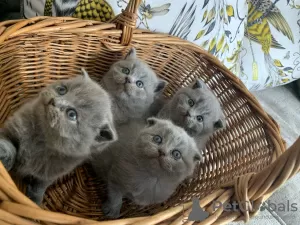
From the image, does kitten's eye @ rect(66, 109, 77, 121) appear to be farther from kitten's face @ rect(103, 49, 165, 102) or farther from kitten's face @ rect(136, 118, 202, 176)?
kitten's face @ rect(103, 49, 165, 102)

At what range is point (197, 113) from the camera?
4.00 feet

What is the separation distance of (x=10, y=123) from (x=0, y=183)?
28cm

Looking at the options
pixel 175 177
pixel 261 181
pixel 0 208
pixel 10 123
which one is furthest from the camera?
pixel 175 177

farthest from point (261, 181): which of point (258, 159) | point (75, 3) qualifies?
point (75, 3)

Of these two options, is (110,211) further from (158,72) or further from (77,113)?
(158,72)

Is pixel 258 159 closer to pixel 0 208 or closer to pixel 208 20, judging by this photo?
pixel 208 20

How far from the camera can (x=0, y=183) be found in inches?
26.0

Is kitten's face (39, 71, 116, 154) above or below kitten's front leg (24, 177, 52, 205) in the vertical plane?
above

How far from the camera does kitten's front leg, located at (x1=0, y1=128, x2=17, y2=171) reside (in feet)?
2.73

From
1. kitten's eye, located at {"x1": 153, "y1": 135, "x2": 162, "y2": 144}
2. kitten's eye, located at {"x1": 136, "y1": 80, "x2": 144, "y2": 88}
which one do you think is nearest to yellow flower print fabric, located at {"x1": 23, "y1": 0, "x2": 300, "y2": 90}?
kitten's eye, located at {"x1": 136, "y1": 80, "x2": 144, "y2": 88}

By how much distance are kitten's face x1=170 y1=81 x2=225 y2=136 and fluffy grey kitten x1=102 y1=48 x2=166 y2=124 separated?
11 centimetres

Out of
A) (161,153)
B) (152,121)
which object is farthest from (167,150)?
(152,121)

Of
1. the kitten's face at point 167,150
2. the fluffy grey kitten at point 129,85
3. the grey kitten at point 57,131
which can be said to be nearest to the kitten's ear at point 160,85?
the fluffy grey kitten at point 129,85

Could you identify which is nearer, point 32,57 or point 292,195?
point 32,57
